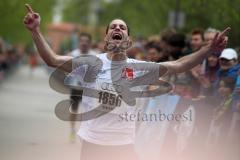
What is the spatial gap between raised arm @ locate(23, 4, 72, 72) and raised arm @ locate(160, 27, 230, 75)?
84 centimetres

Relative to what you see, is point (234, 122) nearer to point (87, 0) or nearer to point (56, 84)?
point (56, 84)

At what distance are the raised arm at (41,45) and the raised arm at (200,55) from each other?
0.84m

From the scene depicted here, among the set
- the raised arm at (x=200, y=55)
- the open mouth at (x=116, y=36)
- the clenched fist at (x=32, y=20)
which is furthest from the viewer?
the open mouth at (x=116, y=36)

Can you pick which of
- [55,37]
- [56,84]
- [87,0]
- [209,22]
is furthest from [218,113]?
[55,37]

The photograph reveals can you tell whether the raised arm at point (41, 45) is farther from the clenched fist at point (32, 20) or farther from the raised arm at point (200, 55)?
the raised arm at point (200, 55)

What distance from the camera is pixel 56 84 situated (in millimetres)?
8594

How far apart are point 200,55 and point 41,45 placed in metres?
1.27

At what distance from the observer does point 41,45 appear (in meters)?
6.30

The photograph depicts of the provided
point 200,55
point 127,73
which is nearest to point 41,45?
Answer: point 127,73

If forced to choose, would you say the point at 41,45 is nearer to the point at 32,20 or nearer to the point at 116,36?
the point at 32,20

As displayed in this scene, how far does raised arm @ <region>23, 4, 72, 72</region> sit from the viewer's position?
6191 mm

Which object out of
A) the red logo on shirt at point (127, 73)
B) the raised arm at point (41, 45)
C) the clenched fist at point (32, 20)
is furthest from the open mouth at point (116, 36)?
the clenched fist at point (32, 20)

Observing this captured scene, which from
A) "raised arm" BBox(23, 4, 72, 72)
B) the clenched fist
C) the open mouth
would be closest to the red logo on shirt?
the open mouth

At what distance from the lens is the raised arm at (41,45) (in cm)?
619
